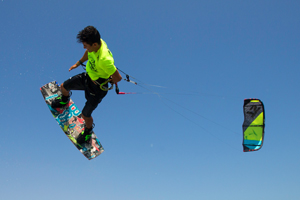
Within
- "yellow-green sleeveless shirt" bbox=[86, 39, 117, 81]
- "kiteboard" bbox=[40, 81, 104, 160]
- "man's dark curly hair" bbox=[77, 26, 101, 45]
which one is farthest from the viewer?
"kiteboard" bbox=[40, 81, 104, 160]

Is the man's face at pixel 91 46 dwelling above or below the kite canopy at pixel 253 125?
above

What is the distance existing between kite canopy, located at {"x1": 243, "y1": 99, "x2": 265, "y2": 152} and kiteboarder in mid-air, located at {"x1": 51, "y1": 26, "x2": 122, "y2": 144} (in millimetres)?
7713

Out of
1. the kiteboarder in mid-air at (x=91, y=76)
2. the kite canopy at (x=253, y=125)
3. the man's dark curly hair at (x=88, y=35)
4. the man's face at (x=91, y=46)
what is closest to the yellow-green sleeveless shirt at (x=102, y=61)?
the kiteboarder in mid-air at (x=91, y=76)

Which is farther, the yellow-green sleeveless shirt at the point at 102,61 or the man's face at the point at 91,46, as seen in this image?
the yellow-green sleeveless shirt at the point at 102,61

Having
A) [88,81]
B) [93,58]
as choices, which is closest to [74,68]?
[88,81]

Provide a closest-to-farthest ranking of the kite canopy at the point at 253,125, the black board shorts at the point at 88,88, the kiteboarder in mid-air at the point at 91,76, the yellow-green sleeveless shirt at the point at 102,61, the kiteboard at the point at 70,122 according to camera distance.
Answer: the kiteboarder in mid-air at the point at 91,76 → the yellow-green sleeveless shirt at the point at 102,61 → the black board shorts at the point at 88,88 → the kiteboard at the point at 70,122 → the kite canopy at the point at 253,125

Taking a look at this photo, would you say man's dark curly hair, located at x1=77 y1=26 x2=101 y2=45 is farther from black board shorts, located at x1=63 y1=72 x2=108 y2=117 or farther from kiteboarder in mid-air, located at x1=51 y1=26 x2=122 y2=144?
black board shorts, located at x1=63 y1=72 x2=108 y2=117

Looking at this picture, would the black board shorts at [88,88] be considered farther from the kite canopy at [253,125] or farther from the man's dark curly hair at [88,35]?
the kite canopy at [253,125]

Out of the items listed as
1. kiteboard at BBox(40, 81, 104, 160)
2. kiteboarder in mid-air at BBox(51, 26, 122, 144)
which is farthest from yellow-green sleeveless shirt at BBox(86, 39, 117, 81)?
kiteboard at BBox(40, 81, 104, 160)

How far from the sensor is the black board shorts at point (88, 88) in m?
8.46

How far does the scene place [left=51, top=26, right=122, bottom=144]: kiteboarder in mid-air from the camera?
686 cm

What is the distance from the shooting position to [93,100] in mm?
8578

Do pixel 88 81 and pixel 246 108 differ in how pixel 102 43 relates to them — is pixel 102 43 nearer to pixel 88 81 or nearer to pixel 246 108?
Result: pixel 88 81

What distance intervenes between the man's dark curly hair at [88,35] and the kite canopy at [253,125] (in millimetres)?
9199
